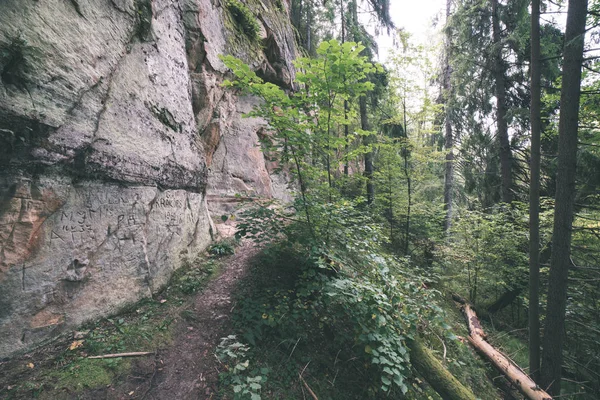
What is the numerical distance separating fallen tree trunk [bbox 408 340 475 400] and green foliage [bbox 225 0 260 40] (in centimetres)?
1047

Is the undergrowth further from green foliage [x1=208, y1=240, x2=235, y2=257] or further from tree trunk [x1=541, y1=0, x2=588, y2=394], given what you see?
tree trunk [x1=541, y1=0, x2=588, y2=394]

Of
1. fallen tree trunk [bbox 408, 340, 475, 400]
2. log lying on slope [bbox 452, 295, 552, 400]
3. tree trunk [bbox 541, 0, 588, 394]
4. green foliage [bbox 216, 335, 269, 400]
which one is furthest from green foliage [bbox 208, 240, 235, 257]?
tree trunk [bbox 541, 0, 588, 394]

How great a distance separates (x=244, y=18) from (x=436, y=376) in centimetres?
1125

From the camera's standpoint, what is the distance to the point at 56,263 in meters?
2.91

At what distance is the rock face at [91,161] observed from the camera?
102 inches

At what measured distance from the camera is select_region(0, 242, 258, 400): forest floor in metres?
2.44

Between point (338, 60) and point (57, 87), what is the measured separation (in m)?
3.49

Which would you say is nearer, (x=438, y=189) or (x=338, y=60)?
(x=338, y=60)

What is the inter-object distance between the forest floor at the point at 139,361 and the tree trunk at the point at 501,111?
10.7 metres

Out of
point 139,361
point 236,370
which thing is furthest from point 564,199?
point 139,361

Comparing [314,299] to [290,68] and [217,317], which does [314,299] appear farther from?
[290,68]

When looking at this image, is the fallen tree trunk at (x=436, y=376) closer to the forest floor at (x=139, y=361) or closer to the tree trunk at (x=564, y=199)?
the tree trunk at (x=564, y=199)

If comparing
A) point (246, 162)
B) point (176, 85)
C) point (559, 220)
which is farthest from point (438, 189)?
point (176, 85)

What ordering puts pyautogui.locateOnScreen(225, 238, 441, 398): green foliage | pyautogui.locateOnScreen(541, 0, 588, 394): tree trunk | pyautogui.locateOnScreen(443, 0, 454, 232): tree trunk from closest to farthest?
pyautogui.locateOnScreen(225, 238, 441, 398): green foliage
pyautogui.locateOnScreen(541, 0, 588, 394): tree trunk
pyautogui.locateOnScreen(443, 0, 454, 232): tree trunk
